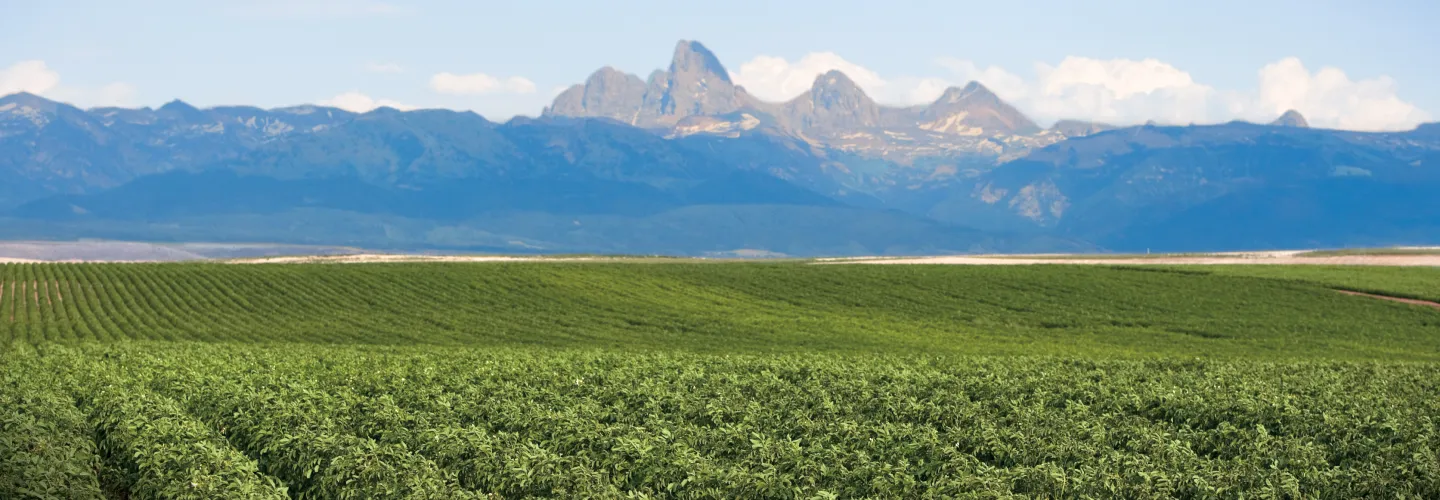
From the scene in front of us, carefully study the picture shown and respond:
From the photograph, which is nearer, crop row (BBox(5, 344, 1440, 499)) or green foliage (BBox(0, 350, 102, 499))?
crop row (BBox(5, 344, 1440, 499))

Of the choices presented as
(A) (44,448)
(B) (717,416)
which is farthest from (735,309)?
(A) (44,448)

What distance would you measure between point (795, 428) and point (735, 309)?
48.9m

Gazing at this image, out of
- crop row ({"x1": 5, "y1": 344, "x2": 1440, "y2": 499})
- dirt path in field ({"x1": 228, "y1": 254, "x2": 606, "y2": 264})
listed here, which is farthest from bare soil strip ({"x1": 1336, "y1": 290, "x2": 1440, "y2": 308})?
dirt path in field ({"x1": 228, "y1": 254, "x2": 606, "y2": 264})

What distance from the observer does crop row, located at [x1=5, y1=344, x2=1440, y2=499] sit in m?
21.7

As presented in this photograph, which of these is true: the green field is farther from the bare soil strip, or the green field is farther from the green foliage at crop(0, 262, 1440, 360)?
the bare soil strip

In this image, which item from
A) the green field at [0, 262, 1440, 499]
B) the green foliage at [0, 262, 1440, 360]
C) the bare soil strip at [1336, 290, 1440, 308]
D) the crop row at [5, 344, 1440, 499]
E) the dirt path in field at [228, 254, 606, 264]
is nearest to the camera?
the crop row at [5, 344, 1440, 499]

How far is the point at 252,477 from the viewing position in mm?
22281

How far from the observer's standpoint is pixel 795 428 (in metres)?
26.5

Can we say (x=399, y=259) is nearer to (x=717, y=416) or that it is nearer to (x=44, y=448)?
(x=717, y=416)

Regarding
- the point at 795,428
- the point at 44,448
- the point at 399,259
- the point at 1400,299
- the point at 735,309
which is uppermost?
the point at 399,259

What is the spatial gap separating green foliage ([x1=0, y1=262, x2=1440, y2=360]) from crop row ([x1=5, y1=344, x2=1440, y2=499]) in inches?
764

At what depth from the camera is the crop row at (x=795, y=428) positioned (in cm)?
2172

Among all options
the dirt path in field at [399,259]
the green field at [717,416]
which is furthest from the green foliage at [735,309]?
the dirt path in field at [399,259]

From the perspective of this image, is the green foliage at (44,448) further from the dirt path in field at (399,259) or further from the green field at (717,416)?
the dirt path in field at (399,259)
